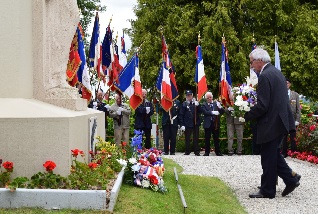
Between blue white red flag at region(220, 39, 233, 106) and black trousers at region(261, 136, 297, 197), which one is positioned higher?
blue white red flag at region(220, 39, 233, 106)

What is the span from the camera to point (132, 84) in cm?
1568

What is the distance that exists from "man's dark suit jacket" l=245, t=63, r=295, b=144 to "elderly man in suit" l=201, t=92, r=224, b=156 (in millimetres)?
8578

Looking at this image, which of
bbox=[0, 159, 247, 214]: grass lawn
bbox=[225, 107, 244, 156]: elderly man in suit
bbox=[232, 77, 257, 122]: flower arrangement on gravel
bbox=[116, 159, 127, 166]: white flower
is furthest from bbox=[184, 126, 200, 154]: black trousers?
bbox=[116, 159, 127, 166]: white flower

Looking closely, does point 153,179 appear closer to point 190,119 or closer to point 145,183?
point 145,183

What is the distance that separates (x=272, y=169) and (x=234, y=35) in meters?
21.6

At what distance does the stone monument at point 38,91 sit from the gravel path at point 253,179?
112 inches

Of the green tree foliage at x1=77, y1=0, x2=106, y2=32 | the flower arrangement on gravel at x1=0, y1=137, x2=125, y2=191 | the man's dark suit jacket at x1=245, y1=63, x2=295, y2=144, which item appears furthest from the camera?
the green tree foliage at x1=77, y1=0, x2=106, y2=32

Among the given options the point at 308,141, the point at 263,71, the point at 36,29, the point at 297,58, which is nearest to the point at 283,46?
the point at 297,58

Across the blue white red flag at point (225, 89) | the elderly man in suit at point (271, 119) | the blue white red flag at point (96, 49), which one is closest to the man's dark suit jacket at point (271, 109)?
the elderly man in suit at point (271, 119)

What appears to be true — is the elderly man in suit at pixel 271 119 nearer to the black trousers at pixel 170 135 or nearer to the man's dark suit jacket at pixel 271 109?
the man's dark suit jacket at pixel 271 109

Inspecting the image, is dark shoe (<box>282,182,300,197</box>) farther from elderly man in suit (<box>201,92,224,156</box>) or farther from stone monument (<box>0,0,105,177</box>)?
elderly man in suit (<box>201,92,224,156</box>)

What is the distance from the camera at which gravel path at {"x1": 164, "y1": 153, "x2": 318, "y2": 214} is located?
8547 mm

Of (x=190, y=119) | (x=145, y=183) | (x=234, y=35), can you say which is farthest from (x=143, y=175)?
(x=234, y=35)

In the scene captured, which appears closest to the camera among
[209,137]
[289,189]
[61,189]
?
[61,189]
